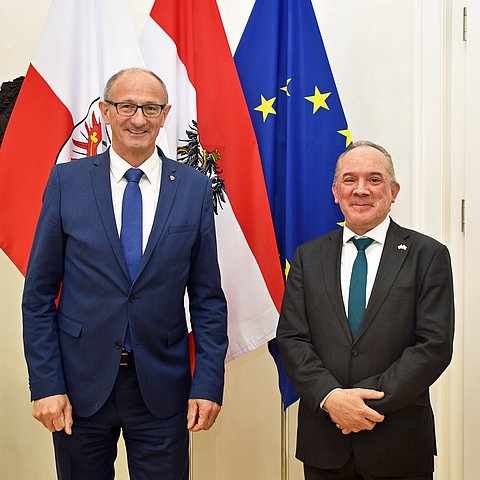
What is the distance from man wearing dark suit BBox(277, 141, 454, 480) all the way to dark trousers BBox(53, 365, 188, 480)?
0.38 meters

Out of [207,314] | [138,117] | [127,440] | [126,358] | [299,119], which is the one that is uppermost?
[299,119]

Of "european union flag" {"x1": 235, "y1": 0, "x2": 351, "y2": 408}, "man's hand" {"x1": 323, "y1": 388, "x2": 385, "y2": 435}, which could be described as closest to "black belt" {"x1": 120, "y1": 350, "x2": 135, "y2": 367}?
"man's hand" {"x1": 323, "y1": 388, "x2": 385, "y2": 435}

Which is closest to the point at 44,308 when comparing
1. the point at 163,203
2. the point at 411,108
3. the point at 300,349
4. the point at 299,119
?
the point at 163,203

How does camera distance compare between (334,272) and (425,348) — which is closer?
(425,348)

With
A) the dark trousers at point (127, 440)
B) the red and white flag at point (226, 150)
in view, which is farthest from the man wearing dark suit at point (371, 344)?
the red and white flag at point (226, 150)

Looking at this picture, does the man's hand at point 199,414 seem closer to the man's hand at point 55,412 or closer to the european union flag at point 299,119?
the man's hand at point 55,412

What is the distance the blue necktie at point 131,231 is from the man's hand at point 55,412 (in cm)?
23

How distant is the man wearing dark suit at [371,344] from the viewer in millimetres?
1889

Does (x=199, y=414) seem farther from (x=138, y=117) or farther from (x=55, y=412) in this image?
(x=138, y=117)

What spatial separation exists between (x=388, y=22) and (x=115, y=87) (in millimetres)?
1320

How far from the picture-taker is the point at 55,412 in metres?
1.87

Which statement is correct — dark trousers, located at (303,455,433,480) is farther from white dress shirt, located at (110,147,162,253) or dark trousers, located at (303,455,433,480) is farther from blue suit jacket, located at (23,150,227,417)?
white dress shirt, located at (110,147,162,253)

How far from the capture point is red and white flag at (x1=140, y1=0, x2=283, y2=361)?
254cm

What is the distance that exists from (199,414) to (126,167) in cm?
Answer: 76
